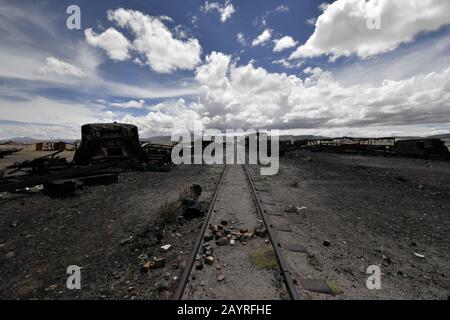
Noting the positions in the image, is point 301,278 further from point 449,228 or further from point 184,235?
point 449,228

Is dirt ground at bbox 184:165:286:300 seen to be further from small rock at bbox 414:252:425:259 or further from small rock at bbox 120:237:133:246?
small rock at bbox 414:252:425:259

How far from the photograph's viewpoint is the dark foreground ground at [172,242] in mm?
3285

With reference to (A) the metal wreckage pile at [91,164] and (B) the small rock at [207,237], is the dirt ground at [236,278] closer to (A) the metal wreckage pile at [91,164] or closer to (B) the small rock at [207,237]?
(B) the small rock at [207,237]

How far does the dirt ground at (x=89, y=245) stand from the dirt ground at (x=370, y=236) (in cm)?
220

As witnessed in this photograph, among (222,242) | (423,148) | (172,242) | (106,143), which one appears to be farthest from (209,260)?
(423,148)

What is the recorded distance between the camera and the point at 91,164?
13172 mm

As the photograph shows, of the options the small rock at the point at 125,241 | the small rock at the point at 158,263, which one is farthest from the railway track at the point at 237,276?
the small rock at the point at 125,241

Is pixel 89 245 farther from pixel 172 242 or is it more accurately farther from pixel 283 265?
pixel 283 265

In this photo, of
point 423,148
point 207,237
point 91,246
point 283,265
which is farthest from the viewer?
point 423,148

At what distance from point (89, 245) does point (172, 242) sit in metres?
1.63

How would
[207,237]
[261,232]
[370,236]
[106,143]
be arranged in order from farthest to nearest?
[106,143]
[370,236]
[261,232]
[207,237]

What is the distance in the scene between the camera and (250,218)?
5.81 m

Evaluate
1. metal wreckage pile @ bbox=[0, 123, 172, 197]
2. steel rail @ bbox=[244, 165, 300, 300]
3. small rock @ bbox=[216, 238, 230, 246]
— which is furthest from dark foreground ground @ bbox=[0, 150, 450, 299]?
metal wreckage pile @ bbox=[0, 123, 172, 197]
